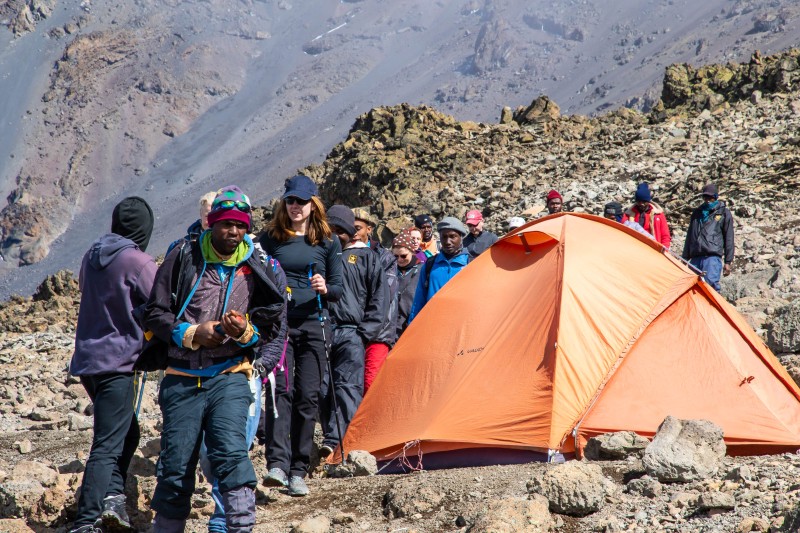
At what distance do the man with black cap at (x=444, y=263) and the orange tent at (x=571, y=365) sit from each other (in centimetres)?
74

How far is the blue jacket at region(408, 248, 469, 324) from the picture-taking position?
7.77 meters

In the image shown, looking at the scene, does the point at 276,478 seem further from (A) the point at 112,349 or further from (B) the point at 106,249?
(B) the point at 106,249

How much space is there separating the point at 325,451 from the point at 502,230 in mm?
13706

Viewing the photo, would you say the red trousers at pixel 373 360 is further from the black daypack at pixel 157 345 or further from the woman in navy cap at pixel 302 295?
the black daypack at pixel 157 345

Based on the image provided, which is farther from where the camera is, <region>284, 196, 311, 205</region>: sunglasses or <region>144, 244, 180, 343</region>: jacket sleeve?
<region>284, 196, 311, 205</region>: sunglasses

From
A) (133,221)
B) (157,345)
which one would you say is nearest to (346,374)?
(133,221)

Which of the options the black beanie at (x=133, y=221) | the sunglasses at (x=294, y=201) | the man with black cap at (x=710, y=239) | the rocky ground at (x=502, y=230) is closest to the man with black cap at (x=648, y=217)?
the man with black cap at (x=710, y=239)

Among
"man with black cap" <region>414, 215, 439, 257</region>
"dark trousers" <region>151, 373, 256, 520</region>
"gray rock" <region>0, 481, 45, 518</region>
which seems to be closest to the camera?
"dark trousers" <region>151, 373, 256, 520</region>

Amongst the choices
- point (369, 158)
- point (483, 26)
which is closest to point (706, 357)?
point (369, 158)

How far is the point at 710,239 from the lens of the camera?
10.1 meters

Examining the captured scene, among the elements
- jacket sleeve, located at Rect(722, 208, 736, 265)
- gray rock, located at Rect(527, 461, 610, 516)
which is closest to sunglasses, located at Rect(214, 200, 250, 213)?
gray rock, located at Rect(527, 461, 610, 516)

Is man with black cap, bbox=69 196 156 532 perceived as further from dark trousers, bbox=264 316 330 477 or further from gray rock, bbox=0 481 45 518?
dark trousers, bbox=264 316 330 477

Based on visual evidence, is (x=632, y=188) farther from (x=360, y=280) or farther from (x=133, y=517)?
(x=133, y=517)

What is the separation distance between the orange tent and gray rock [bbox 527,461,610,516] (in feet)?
4.41
